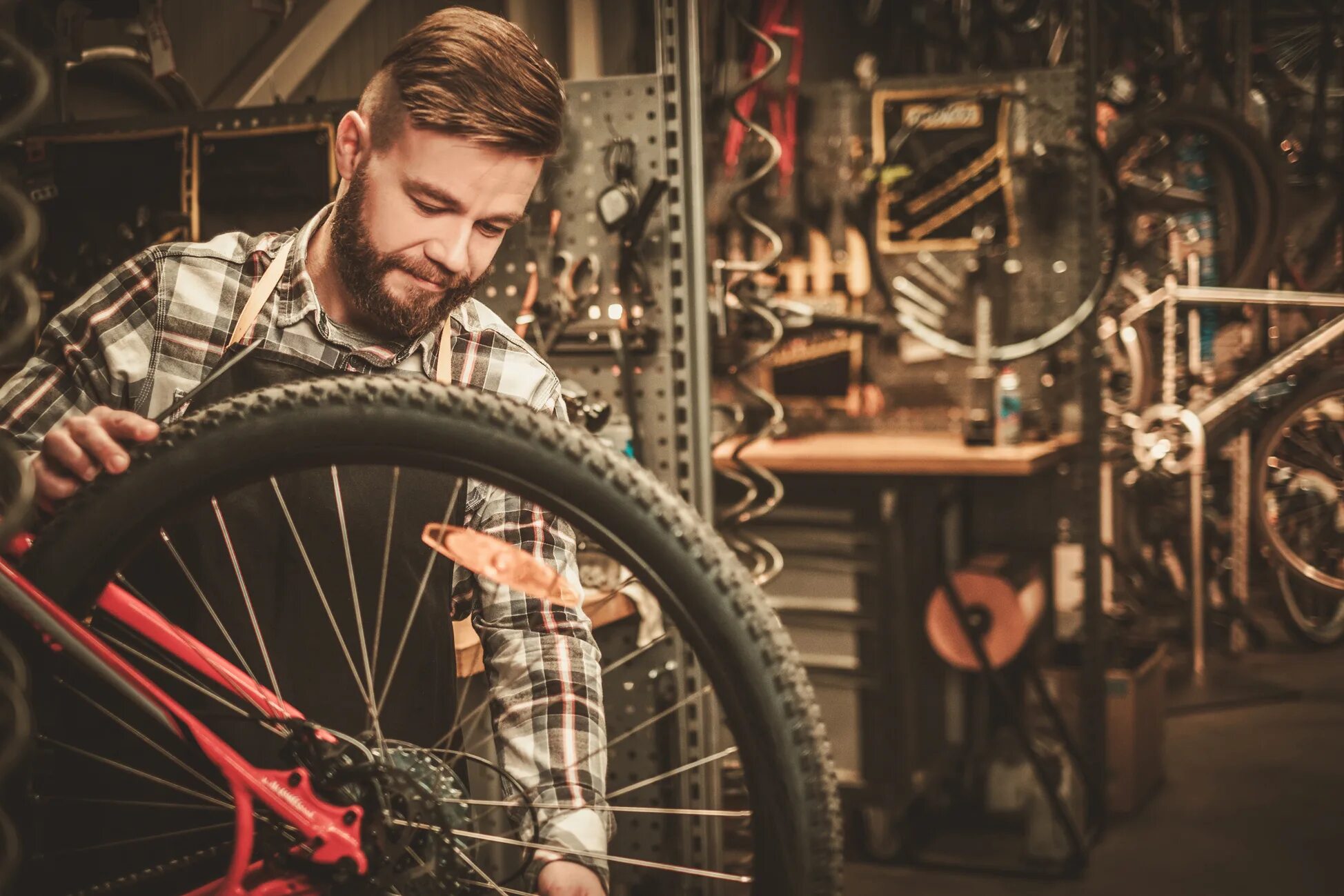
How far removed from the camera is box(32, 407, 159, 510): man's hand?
931 millimetres

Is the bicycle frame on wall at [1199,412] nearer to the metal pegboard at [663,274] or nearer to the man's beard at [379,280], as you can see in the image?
the metal pegboard at [663,274]

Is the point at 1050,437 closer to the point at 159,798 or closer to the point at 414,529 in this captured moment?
the point at 414,529

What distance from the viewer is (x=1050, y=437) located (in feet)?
9.94

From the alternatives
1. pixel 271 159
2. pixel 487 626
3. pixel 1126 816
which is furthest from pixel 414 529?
pixel 1126 816

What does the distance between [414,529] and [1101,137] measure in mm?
3791

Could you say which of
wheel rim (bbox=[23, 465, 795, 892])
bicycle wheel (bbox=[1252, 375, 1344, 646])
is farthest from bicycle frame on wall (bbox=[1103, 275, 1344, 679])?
wheel rim (bbox=[23, 465, 795, 892])

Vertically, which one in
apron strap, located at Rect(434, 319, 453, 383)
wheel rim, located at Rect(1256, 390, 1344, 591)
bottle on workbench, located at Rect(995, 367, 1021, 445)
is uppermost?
apron strap, located at Rect(434, 319, 453, 383)

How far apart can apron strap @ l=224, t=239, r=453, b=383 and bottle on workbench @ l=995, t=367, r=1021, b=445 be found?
189 cm

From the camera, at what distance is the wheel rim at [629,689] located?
2.81ft

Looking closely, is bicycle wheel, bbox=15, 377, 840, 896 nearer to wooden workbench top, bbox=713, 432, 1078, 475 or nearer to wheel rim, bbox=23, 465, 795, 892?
wheel rim, bbox=23, 465, 795, 892

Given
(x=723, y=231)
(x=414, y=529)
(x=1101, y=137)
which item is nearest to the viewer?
(x=414, y=529)

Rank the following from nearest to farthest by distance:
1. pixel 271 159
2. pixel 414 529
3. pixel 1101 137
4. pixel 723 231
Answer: pixel 414 529 → pixel 271 159 → pixel 723 231 → pixel 1101 137

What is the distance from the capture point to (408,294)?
4.11ft

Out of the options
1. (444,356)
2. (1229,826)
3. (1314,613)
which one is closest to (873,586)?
(1229,826)
